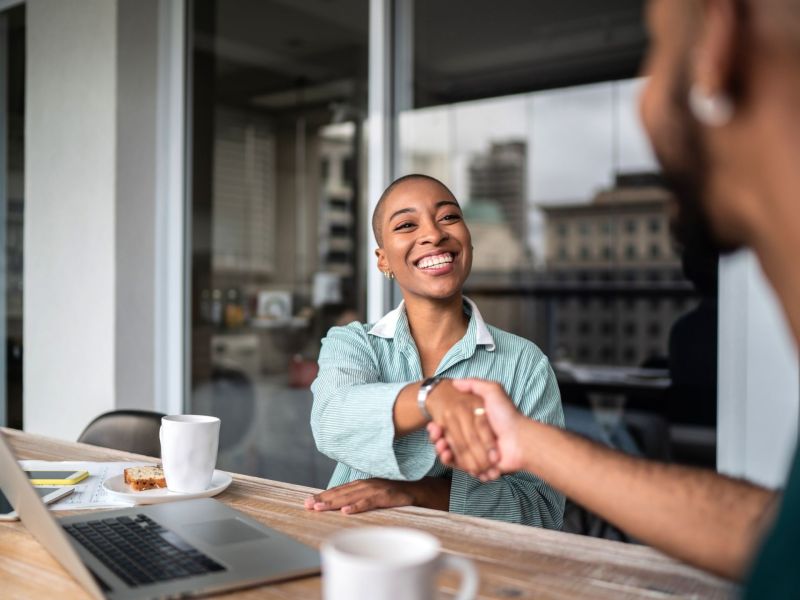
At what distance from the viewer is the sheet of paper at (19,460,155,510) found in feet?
4.10

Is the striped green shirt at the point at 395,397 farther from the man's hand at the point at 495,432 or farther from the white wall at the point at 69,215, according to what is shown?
the white wall at the point at 69,215

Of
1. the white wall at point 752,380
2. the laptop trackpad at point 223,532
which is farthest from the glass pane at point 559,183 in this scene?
the laptop trackpad at point 223,532

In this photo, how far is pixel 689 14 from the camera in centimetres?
57

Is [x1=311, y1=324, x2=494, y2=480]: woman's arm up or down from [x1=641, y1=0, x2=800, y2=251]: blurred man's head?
down

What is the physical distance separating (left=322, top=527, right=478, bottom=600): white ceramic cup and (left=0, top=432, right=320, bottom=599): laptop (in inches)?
12.8

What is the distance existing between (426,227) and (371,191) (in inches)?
40.3

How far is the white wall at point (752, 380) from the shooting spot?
1.79m

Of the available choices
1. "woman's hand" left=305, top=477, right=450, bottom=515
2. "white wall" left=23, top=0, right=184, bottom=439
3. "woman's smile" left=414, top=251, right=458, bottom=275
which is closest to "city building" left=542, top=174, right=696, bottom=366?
"white wall" left=23, top=0, right=184, bottom=439

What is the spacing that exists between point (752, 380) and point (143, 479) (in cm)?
141

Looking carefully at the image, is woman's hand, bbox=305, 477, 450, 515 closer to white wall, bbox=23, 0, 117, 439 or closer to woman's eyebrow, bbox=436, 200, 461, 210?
woman's eyebrow, bbox=436, 200, 461, 210

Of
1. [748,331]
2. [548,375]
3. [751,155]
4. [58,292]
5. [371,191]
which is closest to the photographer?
[751,155]

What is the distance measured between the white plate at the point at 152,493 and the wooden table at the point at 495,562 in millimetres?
32

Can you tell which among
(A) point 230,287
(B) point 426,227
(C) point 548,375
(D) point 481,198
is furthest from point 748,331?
(D) point 481,198

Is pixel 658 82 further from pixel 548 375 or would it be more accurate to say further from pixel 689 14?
pixel 548 375
